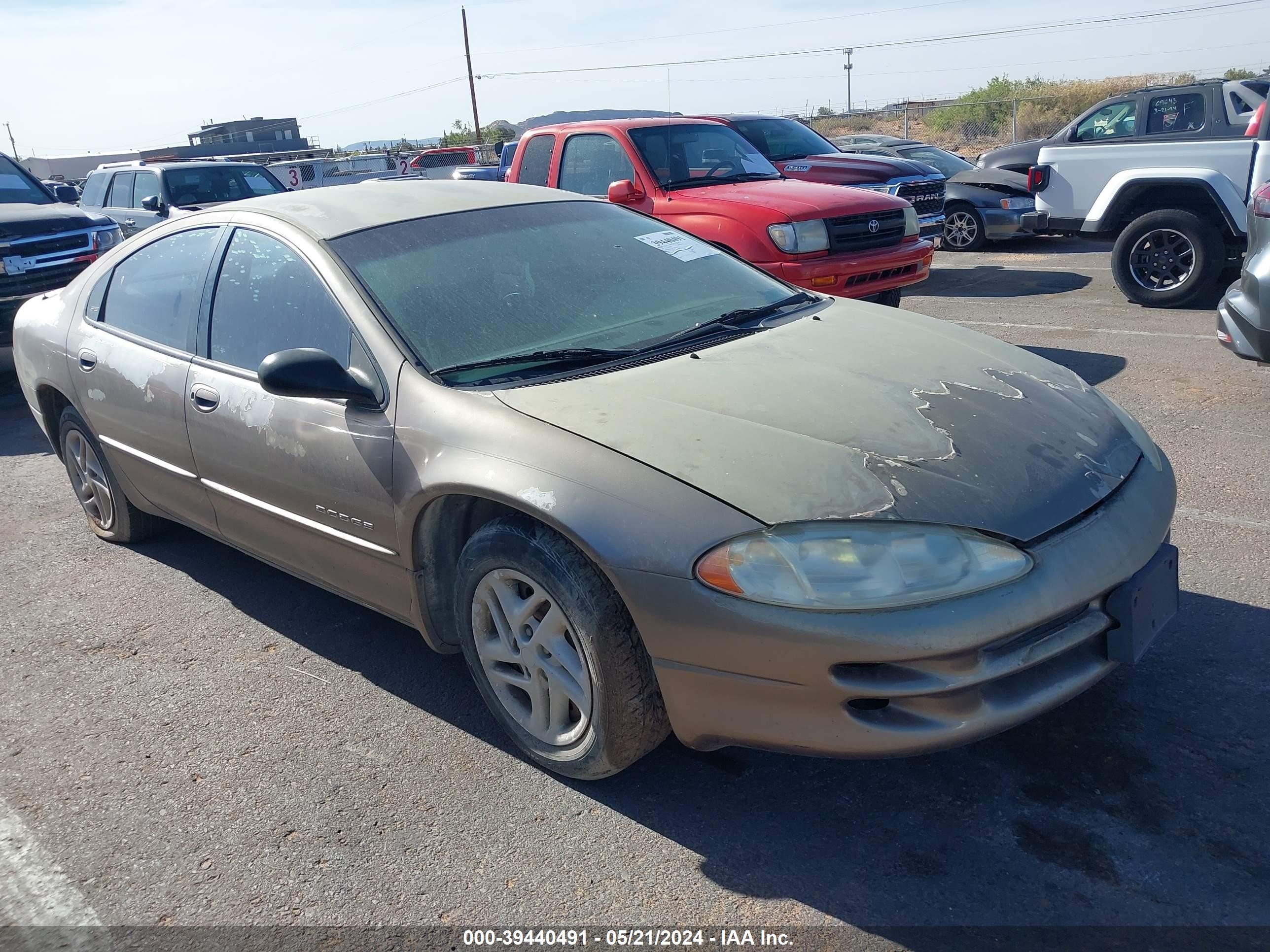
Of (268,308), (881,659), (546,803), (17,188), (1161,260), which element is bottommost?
(546,803)

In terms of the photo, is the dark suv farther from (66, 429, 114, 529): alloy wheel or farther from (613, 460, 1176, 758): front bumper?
(613, 460, 1176, 758): front bumper

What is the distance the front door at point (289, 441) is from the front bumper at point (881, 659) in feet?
3.40

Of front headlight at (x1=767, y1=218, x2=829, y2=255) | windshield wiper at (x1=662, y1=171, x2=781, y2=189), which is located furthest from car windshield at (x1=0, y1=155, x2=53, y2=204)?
front headlight at (x1=767, y1=218, x2=829, y2=255)

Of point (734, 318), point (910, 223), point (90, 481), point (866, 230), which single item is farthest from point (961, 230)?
point (90, 481)

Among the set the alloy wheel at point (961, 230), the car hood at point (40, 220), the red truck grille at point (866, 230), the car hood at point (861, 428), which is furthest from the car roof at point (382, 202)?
the alloy wheel at point (961, 230)

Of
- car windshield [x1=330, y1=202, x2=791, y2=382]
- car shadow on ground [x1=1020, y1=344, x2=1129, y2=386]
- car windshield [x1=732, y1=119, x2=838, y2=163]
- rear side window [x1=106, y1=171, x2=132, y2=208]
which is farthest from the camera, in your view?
rear side window [x1=106, y1=171, x2=132, y2=208]

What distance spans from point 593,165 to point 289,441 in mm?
5968

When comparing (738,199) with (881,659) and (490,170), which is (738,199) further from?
(490,170)

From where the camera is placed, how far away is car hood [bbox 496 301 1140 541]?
253 centimetres

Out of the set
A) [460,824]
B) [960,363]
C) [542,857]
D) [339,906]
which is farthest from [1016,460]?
[339,906]

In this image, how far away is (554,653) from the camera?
2.82m

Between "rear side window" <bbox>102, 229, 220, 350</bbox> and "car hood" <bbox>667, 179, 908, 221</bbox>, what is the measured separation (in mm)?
4510

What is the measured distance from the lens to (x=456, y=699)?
3.47 m

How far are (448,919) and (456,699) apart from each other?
3.45 ft
